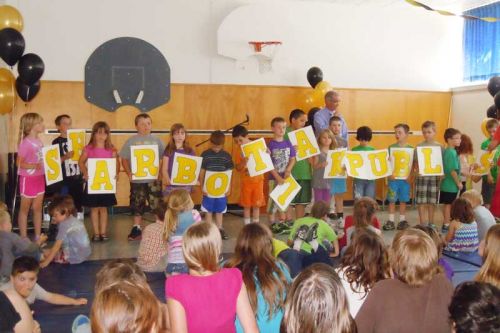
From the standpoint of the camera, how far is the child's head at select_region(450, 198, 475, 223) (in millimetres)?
5855

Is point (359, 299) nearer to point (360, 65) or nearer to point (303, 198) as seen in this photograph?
point (303, 198)

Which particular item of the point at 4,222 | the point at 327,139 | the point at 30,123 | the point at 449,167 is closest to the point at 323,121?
the point at 327,139

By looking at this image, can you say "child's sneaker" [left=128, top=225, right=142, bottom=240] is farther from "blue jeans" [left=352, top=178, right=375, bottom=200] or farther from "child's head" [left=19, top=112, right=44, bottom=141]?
"blue jeans" [left=352, top=178, right=375, bottom=200]

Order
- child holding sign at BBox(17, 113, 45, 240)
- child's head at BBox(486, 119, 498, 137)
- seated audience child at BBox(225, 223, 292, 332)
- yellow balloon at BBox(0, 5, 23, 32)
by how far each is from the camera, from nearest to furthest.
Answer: seated audience child at BBox(225, 223, 292, 332) < child holding sign at BBox(17, 113, 45, 240) < yellow balloon at BBox(0, 5, 23, 32) < child's head at BBox(486, 119, 498, 137)

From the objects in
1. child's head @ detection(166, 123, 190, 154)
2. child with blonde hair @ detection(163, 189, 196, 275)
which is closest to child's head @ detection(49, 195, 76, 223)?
child with blonde hair @ detection(163, 189, 196, 275)

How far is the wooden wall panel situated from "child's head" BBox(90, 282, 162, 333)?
7514 mm

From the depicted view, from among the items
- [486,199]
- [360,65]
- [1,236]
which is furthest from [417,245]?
[360,65]

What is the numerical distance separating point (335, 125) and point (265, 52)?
103 inches

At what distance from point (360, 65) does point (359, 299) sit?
7.90 m

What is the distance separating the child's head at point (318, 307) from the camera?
189 centimetres

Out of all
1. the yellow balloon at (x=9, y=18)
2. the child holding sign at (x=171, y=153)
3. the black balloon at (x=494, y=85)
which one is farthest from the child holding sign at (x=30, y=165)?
the black balloon at (x=494, y=85)

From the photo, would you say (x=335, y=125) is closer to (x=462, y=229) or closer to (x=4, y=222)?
(x=462, y=229)

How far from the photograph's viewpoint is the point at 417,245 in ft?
8.57

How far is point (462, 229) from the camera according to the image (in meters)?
6.00
